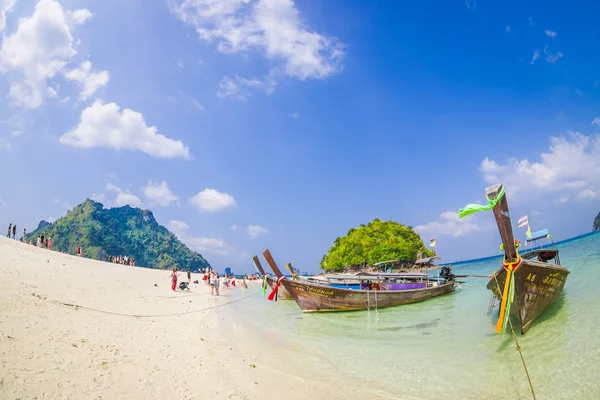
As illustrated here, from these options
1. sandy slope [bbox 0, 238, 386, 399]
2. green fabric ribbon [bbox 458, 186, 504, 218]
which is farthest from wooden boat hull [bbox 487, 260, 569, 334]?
sandy slope [bbox 0, 238, 386, 399]

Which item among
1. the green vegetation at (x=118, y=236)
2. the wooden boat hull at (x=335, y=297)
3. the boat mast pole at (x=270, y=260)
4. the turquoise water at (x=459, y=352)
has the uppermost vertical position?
the green vegetation at (x=118, y=236)

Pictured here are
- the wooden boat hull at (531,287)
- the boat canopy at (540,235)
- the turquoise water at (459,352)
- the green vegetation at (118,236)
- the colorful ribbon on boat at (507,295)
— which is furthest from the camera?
the green vegetation at (118,236)

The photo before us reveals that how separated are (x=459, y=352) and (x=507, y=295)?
277cm

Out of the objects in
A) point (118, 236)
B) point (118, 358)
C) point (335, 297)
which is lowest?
point (335, 297)

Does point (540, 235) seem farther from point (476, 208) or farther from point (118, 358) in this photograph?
point (118, 358)

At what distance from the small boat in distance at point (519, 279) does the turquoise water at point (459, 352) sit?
2.28 feet

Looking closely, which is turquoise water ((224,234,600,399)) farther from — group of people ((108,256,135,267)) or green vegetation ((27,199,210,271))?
green vegetation ((27,199,210,271))

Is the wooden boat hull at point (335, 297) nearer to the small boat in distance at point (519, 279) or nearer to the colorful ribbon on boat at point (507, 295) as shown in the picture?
the small boat in distance at point (519, 279)

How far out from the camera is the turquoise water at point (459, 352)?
7031mm

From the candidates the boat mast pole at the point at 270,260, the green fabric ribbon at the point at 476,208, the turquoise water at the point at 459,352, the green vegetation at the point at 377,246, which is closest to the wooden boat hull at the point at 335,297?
the boat mast pole at the point at 270,260

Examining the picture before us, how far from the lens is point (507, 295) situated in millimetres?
8000

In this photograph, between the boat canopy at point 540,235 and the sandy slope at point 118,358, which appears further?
the boat canopy at point 540,235

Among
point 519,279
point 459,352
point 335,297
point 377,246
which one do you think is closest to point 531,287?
point 519,279

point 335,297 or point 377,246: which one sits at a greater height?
point 377,246
